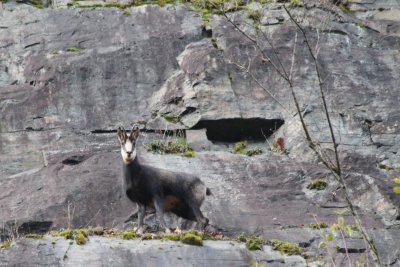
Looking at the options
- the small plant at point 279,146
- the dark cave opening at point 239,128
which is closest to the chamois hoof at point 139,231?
the dark cave opening at point 239,128

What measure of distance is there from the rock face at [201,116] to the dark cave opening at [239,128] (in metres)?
0.03

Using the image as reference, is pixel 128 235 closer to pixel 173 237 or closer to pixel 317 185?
pixel 173 237

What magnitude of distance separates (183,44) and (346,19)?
4564 millimetres

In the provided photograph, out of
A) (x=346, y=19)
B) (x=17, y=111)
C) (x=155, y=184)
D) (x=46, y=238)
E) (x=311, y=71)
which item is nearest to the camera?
(x=46, y=238)

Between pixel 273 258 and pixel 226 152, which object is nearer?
pixel 273 258

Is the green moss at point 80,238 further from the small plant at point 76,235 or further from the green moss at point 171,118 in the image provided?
the green moss at point 171,118

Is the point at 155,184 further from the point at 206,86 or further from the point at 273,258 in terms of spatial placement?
the point at 206,86

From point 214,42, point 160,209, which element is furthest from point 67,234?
point 214,42

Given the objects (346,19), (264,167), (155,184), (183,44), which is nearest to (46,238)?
(155,184)

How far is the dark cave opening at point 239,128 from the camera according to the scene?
850 inches

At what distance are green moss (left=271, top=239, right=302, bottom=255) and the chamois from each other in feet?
4.45

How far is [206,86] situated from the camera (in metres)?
22.1

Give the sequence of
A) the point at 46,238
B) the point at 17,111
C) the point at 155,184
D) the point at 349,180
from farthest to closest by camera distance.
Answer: the point at 17,111, the point at 349,180, the point at 155,184, the point at 46,238

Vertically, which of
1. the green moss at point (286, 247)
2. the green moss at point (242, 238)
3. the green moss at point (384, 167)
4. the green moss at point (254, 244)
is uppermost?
the green moss at point (254, 244)
